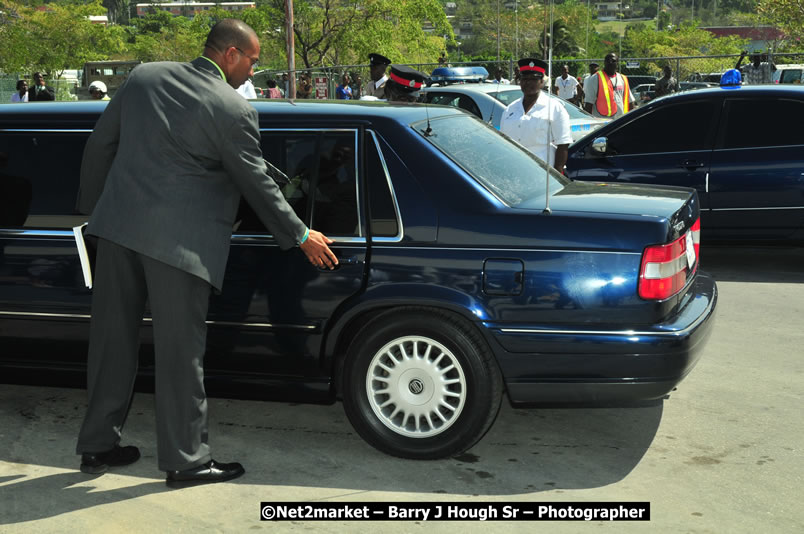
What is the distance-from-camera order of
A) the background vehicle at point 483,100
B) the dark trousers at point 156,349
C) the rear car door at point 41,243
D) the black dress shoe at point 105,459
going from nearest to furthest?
the dark trousers at point 156,349 < the black dress shoe at point 105,459 < the rear car door at point 41,243 < the background vehicle at point 483,100

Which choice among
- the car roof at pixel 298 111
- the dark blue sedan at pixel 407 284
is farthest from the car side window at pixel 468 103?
the dark blue sedan at pixel 407 284

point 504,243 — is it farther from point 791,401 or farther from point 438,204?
point 791,401

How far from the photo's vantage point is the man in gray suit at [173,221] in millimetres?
3811

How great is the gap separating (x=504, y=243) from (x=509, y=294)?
209mm

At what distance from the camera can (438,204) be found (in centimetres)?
420

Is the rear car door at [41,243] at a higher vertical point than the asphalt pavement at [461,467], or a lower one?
higher

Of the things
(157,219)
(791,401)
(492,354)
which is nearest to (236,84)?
(157,219)

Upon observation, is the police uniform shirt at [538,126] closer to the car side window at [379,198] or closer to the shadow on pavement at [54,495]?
the car side window at [379,198]

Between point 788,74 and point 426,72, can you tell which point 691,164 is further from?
point 426,72

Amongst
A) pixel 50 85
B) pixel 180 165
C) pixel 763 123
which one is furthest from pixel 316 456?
pixel 50 85

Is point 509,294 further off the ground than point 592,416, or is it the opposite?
point 509,294

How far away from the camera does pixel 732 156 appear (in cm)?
848

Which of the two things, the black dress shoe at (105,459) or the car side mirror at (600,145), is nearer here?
the black dress shoe at (105,459)

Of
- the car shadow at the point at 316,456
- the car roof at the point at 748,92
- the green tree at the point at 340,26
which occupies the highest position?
the green tree at the point at 340,26
